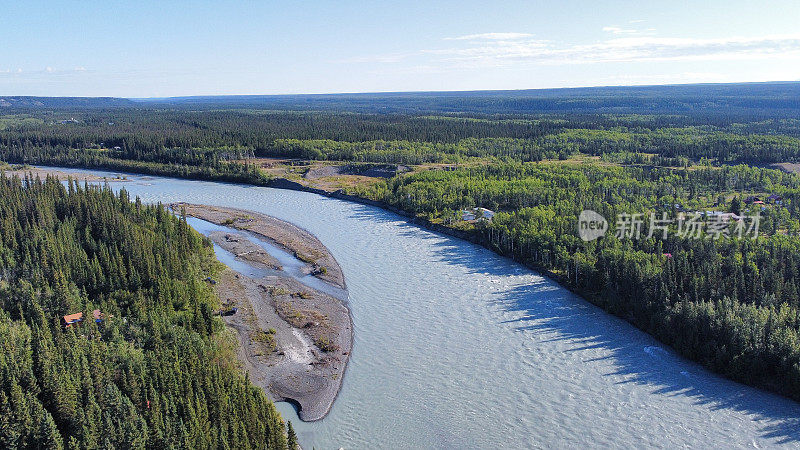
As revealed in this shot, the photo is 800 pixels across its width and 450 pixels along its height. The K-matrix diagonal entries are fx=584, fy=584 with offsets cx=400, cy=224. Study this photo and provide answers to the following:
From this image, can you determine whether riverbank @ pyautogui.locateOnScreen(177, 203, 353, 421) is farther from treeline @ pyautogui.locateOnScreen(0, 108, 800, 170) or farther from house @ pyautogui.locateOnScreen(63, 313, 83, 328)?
treeline @ pyautogui.locateOnScreen(0, 108, 800, 170)

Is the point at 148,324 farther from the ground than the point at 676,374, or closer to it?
farther from the ground

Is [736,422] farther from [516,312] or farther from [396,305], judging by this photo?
[396,305]

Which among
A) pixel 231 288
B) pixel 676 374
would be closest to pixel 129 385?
pixel 231 288

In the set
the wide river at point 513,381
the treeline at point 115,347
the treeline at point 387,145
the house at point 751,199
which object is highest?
the treeline at point 387,145

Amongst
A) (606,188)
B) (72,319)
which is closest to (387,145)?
(606,188)

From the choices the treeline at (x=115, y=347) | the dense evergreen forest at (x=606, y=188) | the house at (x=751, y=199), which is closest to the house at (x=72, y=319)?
the treeline at (x=115, y=347)

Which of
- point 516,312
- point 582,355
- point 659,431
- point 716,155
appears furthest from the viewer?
point 716,155

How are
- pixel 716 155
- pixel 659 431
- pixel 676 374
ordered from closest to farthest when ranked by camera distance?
pixel 659 431
pixel 676 374
pixel 716 155

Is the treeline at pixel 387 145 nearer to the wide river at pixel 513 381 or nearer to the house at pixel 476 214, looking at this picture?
the house at pixel 476 214
